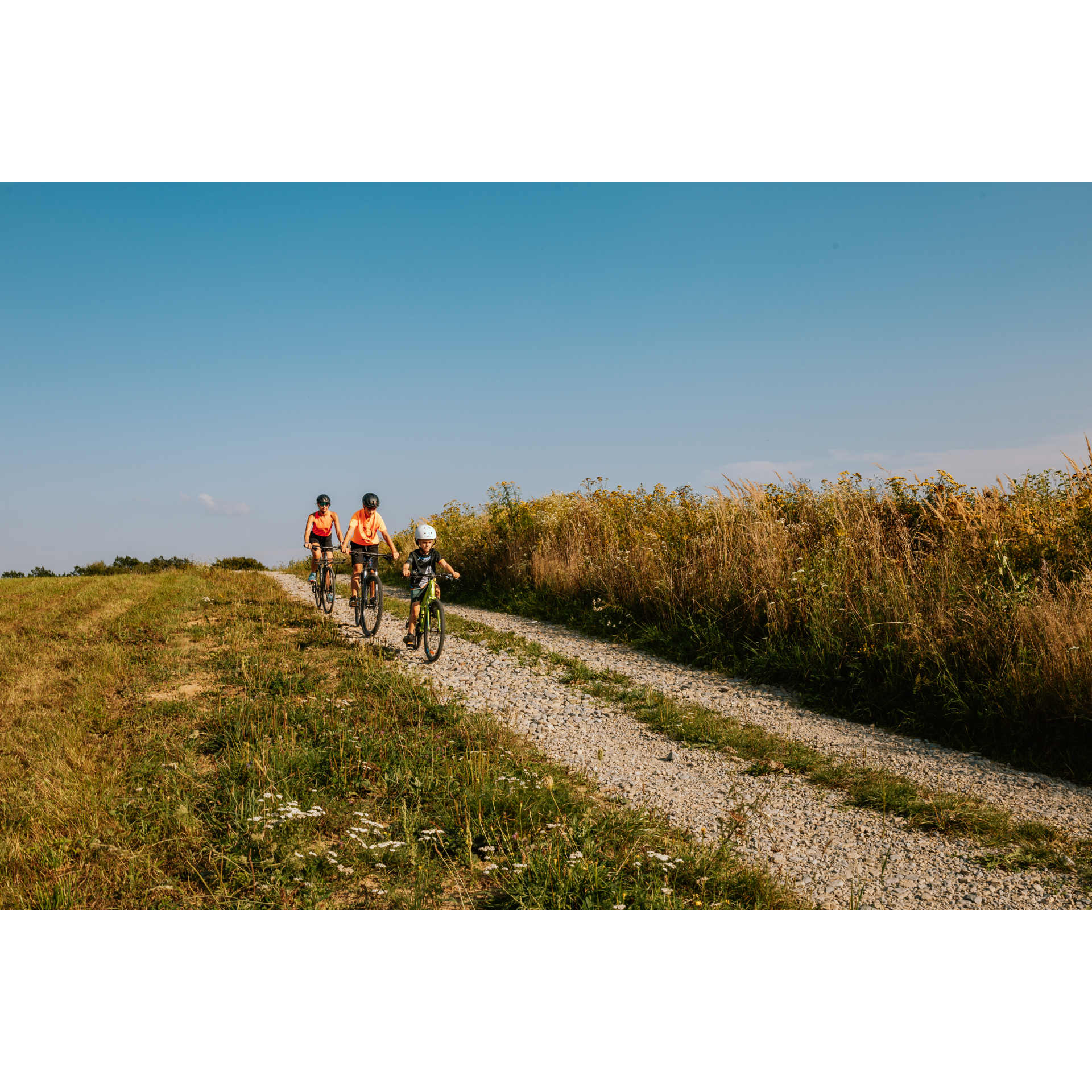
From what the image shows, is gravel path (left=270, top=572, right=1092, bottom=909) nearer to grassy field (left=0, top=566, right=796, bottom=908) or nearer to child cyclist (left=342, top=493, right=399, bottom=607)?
grassy field (left=0, top=566, right=796, bottom=908)

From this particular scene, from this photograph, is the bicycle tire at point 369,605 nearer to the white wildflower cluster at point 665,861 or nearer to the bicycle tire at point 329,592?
the bicycle tire at point 329,592

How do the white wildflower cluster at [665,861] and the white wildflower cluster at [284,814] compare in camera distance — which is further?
the white wildflower cluster at [284,814]

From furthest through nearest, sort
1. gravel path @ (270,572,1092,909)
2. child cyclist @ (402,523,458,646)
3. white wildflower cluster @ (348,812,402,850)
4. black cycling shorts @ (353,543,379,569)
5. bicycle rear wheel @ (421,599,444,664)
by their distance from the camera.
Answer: black cycling shorts @ (353,543,379,569), child cyclist @ (402,523,458,646), bicycle rear wheel @ (421,599,444,664), gravel path @ (270,572,1092,909), white wildflower cluster @ (348,812,402,850)

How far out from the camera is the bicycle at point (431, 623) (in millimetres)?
9688

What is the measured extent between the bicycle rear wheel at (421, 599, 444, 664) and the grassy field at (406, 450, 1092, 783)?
3.27 meters

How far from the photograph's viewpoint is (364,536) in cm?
1205

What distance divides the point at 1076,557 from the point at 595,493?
11.0 meters

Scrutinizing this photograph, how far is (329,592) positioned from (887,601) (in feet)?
36.1

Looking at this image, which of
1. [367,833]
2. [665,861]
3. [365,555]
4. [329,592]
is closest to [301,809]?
[367,833]

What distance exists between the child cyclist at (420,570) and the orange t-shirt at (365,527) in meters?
2.27

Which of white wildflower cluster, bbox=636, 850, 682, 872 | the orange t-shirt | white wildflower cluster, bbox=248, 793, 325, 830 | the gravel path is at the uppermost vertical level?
the orange t-shirt

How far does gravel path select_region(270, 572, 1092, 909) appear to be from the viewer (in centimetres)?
416

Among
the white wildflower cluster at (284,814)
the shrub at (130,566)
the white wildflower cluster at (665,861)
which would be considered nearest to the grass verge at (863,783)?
the white wildflower cluster at (665,861)

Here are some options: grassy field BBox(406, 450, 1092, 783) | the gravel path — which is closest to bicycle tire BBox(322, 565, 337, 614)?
grassy field BBox(406, 450, 1092, 783)
